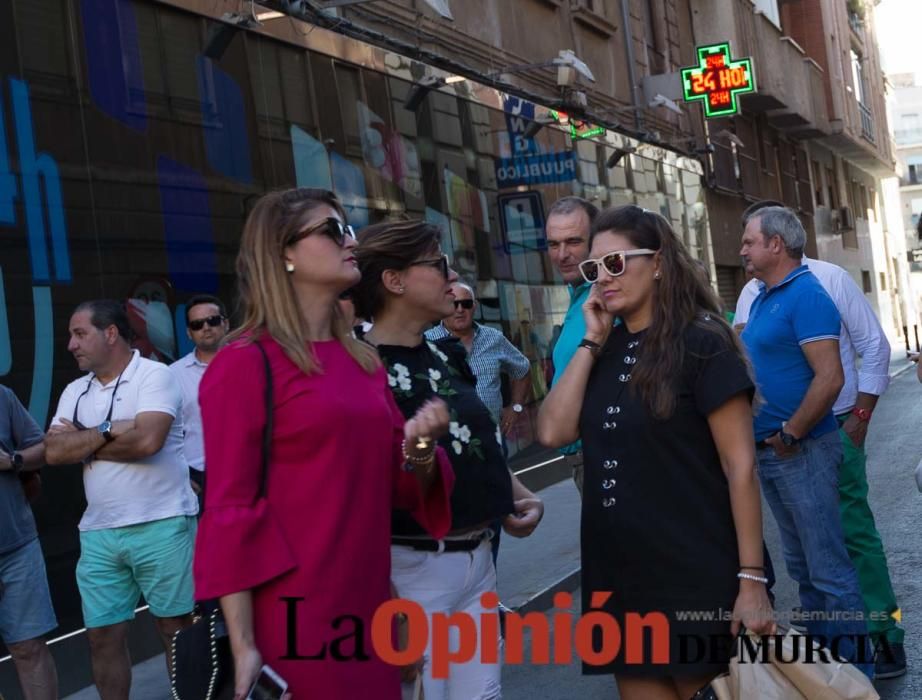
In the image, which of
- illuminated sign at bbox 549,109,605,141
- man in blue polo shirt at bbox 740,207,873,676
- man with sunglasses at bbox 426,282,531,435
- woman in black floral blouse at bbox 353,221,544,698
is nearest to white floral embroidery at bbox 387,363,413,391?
woman in black floral blouse at bbox 353,221,544,698

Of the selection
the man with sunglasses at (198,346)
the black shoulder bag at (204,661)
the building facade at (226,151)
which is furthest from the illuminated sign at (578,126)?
the black shoulder bag at (204,661)

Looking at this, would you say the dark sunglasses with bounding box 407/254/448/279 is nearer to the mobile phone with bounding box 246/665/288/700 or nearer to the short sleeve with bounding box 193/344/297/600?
the short sleeve with bounding box 193/344/297/600

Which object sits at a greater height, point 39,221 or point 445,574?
Answer: point 39,221

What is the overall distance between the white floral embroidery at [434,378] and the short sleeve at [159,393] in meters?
2.74

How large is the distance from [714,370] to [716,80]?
20464mm

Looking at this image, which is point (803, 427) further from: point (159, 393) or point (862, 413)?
point (159, 393)

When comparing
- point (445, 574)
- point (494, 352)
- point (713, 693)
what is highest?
point (494, 352)

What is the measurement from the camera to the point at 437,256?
13.6ft

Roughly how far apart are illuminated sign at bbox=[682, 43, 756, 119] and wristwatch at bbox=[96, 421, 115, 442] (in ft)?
58.2

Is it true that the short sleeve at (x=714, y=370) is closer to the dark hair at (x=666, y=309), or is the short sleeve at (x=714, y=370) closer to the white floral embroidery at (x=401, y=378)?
the dark hair at (x=666, y=309)

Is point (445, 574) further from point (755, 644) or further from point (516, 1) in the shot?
point (516, 1)

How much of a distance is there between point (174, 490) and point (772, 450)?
2.69 metres

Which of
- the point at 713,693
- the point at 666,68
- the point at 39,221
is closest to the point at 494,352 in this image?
the point at 39,221

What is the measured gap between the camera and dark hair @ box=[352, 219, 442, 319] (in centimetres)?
407
